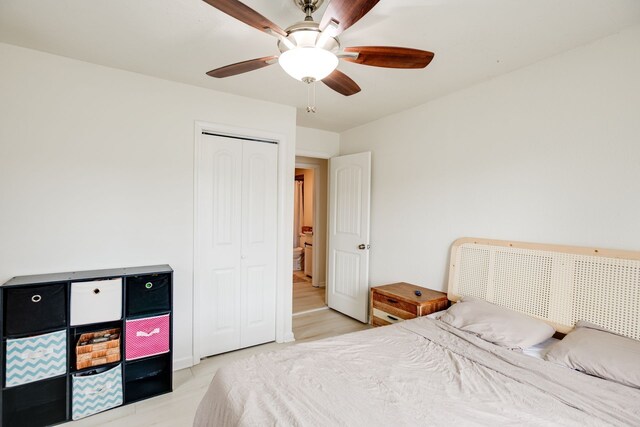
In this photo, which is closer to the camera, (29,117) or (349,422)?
(349,422)

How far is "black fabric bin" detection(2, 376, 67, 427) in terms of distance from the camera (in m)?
1.89

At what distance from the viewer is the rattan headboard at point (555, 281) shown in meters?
1.74

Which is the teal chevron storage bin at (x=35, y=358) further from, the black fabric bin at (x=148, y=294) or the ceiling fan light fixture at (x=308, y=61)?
the ceiling fan light fixture at (x=308, y=61)

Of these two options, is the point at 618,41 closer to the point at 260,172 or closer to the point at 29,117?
the point at 260,172

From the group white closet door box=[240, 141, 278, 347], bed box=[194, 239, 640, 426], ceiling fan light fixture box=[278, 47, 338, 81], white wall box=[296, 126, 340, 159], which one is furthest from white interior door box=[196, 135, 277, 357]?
ceiling fan light fixture box=[278, 47, 338, 81]

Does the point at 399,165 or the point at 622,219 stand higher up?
the point at 399,165

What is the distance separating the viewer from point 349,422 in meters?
1.17

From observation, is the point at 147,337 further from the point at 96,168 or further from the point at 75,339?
the point at 96,168

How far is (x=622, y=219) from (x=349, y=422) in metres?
1.96

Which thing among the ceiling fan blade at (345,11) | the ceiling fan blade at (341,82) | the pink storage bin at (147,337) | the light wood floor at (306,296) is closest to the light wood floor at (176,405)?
the pink storage bin at (147,337)

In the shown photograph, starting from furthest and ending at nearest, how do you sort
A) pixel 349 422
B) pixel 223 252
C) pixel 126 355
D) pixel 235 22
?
pixel 223 252
pixel 126 355
pixel 235 22
pixel 349 422

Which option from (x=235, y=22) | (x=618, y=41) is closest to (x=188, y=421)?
(x=235, y=22)

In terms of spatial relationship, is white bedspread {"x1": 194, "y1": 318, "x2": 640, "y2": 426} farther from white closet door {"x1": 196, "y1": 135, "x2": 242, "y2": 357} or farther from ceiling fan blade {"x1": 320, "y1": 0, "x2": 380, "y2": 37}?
ceiling fan blade {"x1": 320, "y1": 0, "x2": 380, "y2": 37}

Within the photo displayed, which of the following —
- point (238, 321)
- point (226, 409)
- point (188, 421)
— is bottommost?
point (188, 421)
